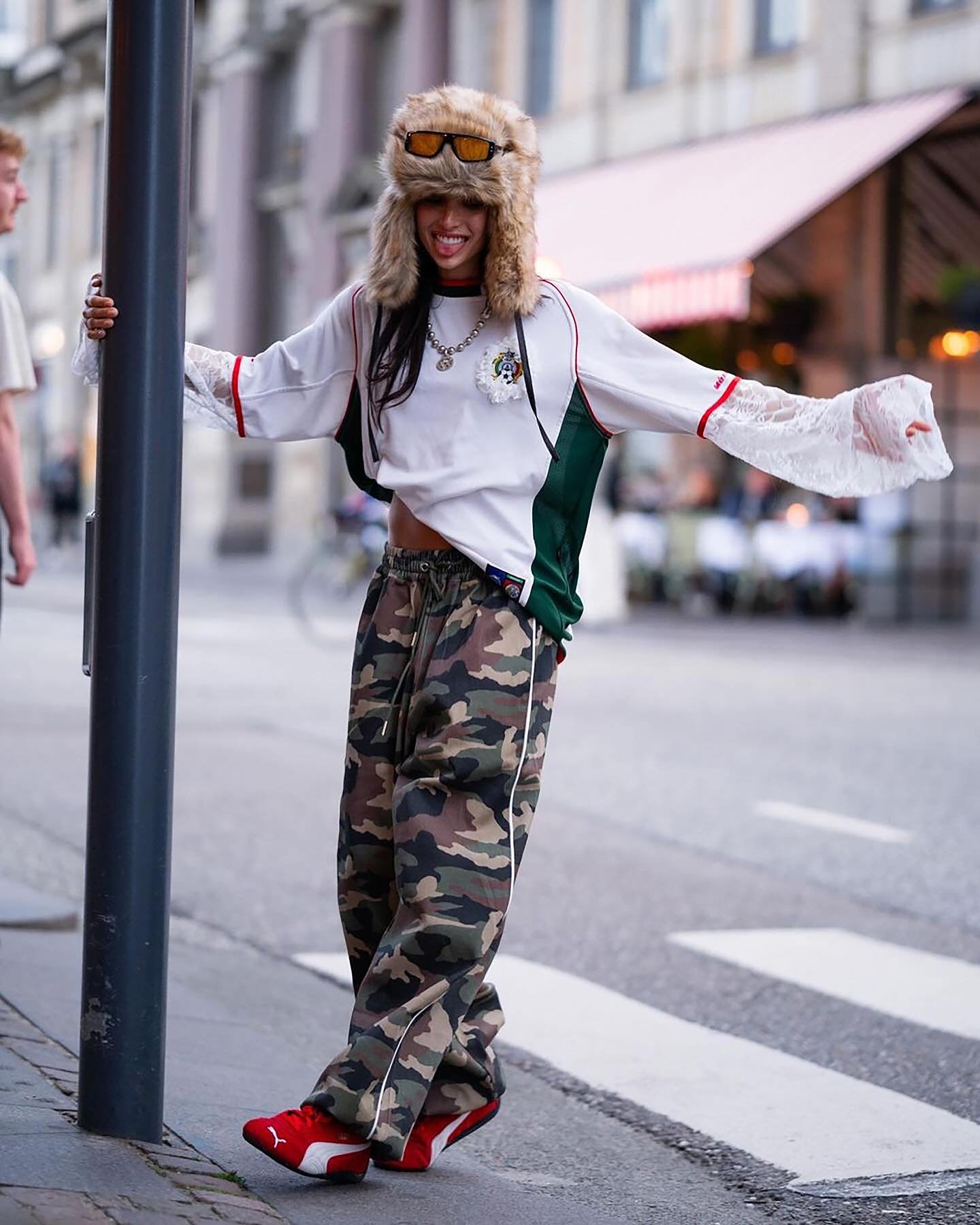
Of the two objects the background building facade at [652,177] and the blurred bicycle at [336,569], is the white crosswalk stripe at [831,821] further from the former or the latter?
the background building facade at [652,177]

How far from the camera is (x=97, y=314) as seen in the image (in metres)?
3.63

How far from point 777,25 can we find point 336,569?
8.80 metres

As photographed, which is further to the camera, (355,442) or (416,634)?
(355,442)

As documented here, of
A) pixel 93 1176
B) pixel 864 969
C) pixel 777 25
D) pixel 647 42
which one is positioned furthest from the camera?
pixel 647 42

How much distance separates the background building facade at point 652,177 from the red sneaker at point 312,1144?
16077mm

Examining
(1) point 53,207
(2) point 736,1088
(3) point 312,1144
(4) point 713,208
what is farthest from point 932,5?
(1) point 53,207

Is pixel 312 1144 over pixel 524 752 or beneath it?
beneath

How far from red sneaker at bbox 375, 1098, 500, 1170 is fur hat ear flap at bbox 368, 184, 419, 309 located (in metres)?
1.42

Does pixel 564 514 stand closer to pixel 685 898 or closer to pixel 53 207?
pixel 685 898

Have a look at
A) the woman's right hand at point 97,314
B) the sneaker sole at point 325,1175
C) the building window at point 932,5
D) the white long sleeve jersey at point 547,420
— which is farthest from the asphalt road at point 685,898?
the building window at point 932,5

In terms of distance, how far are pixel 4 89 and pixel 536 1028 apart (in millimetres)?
47690

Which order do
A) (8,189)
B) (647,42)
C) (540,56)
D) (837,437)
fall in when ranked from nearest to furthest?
(837,437) → (8,189) → (647,42) → (540,56)

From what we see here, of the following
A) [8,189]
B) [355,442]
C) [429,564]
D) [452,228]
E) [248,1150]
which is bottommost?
[248,1150]

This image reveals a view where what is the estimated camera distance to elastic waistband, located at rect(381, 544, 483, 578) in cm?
373
